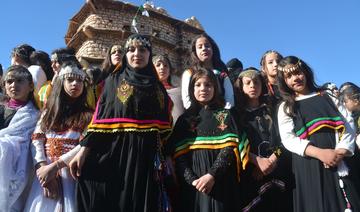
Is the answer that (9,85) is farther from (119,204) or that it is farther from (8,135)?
(119,204)

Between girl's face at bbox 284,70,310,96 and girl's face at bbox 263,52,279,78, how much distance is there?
886mm

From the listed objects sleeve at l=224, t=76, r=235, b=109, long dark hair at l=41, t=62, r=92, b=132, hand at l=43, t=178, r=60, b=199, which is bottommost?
hand at l=43, t=178, r=60, b=199

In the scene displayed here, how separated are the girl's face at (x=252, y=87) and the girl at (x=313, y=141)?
1.02 ft

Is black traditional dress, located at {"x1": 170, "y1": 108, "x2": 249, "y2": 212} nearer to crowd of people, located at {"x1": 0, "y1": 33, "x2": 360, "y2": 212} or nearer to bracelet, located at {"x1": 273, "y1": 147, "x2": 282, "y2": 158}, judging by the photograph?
crowd of people, located at {"x1": 0, "y1": 33, "x2": 360, "y2": 212}

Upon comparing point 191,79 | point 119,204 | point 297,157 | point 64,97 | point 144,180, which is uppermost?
point 191,79

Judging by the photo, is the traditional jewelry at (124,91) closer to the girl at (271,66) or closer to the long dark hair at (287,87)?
the long dark hair at (287,87)

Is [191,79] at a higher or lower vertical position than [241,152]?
higher

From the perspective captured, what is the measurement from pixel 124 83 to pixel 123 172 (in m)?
0.75

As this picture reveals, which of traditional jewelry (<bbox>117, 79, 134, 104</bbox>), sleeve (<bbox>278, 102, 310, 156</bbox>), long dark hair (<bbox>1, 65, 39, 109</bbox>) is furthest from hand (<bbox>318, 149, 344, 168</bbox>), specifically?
long dark hair (<bbox>1, 65, 39, 109</bbox>)

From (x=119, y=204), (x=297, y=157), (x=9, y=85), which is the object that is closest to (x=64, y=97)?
(x=9, y=85)

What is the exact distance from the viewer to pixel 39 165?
2756 millimetres

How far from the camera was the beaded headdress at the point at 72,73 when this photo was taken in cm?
303

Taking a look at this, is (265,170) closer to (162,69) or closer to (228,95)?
(228,95)

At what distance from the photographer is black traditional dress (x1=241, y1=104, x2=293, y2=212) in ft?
9.90
